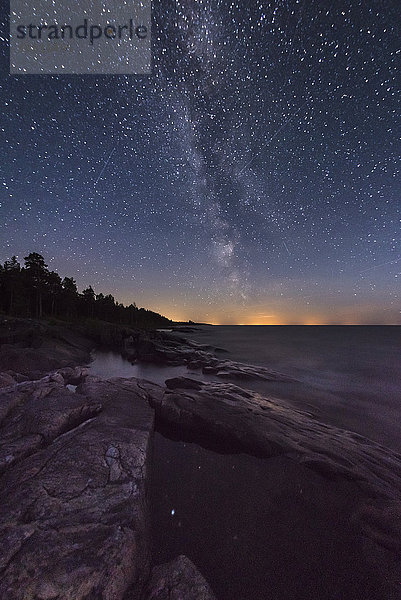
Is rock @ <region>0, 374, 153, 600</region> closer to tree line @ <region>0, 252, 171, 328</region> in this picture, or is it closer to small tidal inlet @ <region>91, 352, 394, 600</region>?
small tidal inlet @ <region>91, 352, 394, 600</region>

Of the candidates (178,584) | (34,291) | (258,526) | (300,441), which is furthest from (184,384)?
(34,291)

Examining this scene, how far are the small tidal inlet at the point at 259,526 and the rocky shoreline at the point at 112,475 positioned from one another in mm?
372

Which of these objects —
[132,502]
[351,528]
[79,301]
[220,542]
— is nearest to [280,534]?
[220,542]

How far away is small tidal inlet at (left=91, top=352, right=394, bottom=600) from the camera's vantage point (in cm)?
344

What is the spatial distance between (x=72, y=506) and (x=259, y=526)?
364cm

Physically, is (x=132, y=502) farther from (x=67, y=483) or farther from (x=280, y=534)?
(x=280, y=534)

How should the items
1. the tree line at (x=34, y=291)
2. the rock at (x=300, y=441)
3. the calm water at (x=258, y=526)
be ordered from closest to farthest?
1. the calm water at (x=258, y=526)
2. the rock at (x=300, y=441)
3. the tree line at (x=34, y=291)

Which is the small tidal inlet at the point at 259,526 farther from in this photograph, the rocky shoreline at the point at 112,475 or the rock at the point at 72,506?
the rock at the point at 72,506

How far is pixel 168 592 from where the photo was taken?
8.95 feet

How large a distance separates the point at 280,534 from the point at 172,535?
6.98ft

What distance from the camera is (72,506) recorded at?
3.49m

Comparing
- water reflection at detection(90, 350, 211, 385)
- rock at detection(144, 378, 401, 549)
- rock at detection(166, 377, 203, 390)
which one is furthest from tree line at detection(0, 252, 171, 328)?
rock at detection(144, 378, 401, 549)

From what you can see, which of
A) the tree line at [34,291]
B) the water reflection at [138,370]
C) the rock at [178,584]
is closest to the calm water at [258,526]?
the rock at [178,584]

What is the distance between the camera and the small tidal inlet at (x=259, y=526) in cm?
344
